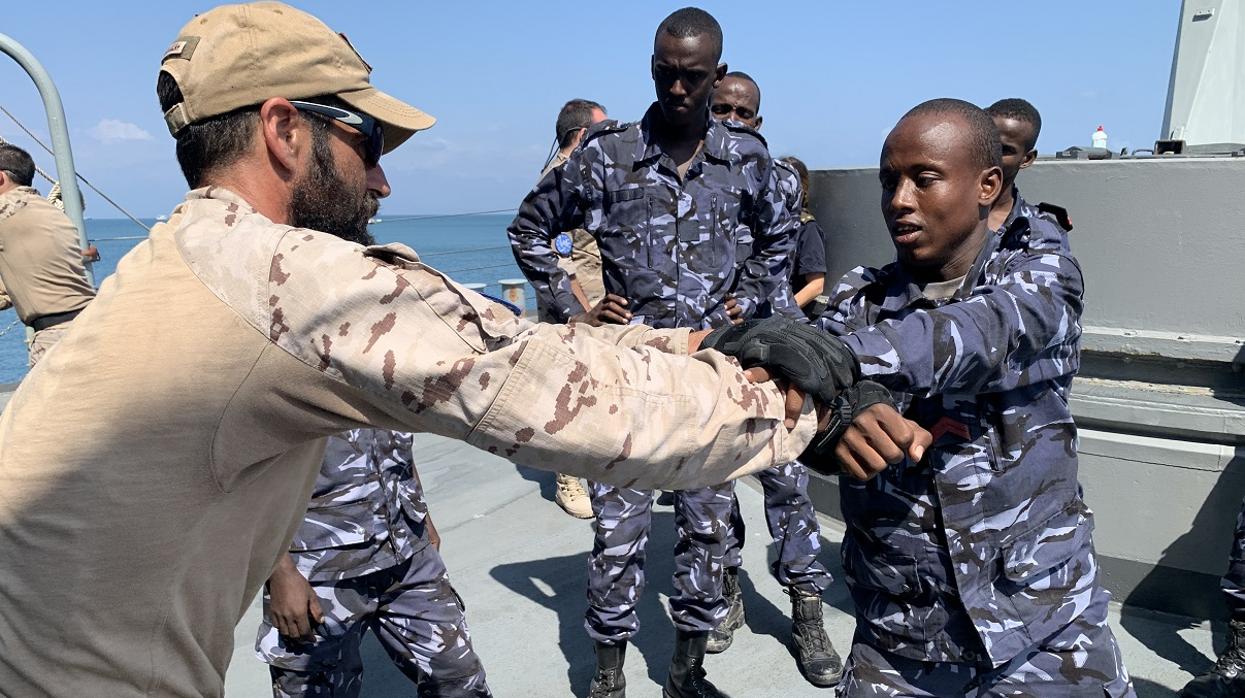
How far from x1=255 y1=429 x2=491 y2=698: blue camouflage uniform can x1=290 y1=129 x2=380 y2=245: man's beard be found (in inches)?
48.1

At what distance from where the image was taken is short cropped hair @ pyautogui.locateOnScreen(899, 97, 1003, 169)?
2350 mm

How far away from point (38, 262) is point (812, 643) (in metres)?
4.96

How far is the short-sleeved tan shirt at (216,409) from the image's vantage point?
54.2 inches

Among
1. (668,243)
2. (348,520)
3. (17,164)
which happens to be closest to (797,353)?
(348,520)

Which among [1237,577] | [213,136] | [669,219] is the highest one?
[213,136]

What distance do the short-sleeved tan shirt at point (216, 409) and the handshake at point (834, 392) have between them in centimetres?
28

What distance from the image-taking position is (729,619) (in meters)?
4.20

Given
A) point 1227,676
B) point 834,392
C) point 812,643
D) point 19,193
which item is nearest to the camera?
point 834,392

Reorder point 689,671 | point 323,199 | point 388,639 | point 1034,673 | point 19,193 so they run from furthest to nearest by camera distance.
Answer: point 19,193
point 689,671
point 388,639
point 1034,673
point 323,199

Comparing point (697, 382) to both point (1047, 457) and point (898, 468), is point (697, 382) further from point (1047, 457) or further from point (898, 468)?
point (1047, 457)

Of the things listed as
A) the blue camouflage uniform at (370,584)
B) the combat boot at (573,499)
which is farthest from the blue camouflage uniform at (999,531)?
the combat boot at (573,499)

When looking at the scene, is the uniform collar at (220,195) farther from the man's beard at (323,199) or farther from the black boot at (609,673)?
A: the black boot at (609,673)

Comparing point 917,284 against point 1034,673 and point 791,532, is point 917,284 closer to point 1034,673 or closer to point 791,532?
point 1034,673

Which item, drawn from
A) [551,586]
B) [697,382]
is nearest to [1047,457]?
[697,382]
